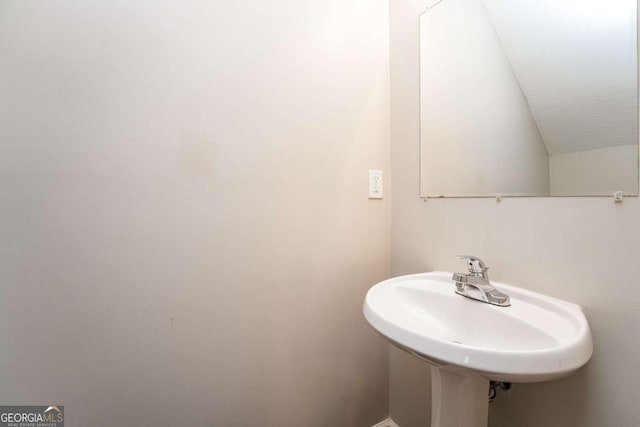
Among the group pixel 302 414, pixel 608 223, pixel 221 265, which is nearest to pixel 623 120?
pixel 608 223

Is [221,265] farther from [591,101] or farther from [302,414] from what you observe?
[591,101]

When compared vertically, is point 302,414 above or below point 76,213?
below

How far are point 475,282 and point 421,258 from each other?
281 millimetres

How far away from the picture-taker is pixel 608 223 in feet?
1.99

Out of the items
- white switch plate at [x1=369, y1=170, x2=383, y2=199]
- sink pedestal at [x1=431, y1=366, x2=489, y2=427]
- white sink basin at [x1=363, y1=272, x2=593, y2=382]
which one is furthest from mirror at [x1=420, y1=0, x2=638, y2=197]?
sink pedestal at [x1=431, y1=366, x2=489, y2=427]

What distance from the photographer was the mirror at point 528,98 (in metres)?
0.61

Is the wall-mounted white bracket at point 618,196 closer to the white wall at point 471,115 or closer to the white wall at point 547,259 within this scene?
the white wall at point 547,259

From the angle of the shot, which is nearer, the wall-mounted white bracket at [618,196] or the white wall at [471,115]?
the wall-mounted white bracket at [618,196]

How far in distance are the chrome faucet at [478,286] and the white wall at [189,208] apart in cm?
41

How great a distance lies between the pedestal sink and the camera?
47 cm
